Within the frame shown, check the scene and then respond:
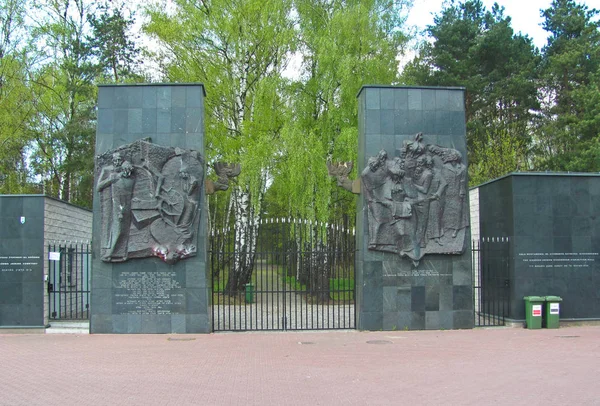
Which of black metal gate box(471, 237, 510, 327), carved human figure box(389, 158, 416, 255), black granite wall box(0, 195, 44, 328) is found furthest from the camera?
black metal gate box(471, 237, 510, 327)

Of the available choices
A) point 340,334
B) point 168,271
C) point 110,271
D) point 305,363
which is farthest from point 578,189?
point 110,271

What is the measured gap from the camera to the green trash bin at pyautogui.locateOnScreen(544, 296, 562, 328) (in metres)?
15.3

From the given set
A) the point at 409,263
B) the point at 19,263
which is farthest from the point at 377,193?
the point at 19,263

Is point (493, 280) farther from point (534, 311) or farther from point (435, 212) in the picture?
point (435, 212)

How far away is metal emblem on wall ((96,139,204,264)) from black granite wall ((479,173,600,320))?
8.81 meters

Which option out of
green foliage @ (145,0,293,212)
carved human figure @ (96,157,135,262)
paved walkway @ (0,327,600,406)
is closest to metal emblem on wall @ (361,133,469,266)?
paved walkway @ (0,327,600,406)

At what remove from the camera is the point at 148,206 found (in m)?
14.6

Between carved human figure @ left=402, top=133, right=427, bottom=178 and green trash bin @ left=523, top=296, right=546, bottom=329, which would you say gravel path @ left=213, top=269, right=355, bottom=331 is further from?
green trash bin @ left=523, top=296, right=546, bottom=329

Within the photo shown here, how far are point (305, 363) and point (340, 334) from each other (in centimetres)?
399

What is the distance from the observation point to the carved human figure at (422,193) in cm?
1501

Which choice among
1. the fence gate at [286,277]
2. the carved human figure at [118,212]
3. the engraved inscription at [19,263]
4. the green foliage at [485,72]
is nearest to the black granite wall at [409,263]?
the fence gate at [286,277]

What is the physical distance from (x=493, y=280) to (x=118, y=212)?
10.8 metres

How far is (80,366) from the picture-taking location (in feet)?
34.7

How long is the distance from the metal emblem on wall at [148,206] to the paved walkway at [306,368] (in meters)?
Answer: 2.25
